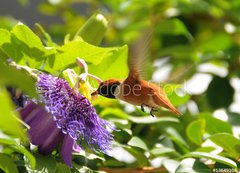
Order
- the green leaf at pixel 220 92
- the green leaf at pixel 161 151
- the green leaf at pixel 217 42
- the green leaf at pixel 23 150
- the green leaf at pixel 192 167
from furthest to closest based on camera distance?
the green leaf at pixel 217 42, the green leaf at pixel 220 92, the green leaf at pixel 161 151, the green leaf at pixel 192 167, the green leaf at pixel 23 150

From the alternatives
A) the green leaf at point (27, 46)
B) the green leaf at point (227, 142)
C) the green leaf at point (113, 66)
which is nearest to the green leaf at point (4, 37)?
the green leaf at point (27, 46)

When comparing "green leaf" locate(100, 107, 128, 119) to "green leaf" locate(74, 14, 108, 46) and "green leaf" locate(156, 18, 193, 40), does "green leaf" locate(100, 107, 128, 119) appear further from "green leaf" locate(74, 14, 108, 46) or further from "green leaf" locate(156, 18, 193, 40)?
"green leaf" locate(156, 18, 193, 40)

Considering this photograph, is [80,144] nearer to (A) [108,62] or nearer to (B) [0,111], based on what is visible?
(A) [108,62]

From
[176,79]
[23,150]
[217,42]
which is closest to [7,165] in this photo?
[23,150]

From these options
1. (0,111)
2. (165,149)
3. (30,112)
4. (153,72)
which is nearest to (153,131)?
(165,149)

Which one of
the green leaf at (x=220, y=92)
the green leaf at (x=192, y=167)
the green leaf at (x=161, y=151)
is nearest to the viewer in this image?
the green leaf at (x=192, y=167)

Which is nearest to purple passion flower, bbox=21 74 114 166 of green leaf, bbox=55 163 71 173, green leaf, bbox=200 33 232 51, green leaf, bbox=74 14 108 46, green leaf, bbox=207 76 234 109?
green leaf, bbox=55 163 71 173

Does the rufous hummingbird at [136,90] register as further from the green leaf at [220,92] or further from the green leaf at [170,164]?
the green leaf at [220,92]
